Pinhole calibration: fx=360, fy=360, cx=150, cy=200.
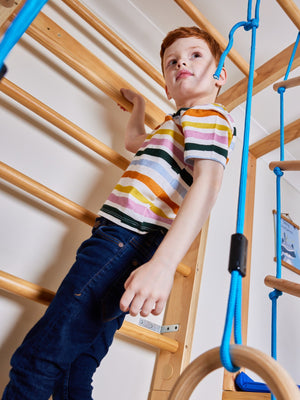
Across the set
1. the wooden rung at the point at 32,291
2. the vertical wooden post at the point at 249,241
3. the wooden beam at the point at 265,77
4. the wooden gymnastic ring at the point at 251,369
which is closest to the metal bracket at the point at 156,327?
the wooden rung at the point at 32,291

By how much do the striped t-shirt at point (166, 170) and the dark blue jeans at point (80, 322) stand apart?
30mm

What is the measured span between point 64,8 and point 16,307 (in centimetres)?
95

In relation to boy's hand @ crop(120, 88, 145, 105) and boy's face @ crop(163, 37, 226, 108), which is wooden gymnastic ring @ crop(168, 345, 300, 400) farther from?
boy's hand @ crop(120, 88, 145, 105)

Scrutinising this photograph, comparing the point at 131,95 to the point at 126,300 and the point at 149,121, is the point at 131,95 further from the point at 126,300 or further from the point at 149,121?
the point at 126,300

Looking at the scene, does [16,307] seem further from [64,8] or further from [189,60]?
[64,8]

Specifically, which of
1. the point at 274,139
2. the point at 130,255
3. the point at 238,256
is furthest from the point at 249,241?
the point at 238,256

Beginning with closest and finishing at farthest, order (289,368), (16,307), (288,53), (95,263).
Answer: (95,263) → (16,307) → (288,53) → (289,368)

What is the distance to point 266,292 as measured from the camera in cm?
150

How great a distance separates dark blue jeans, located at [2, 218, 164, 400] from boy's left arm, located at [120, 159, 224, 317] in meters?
0.07

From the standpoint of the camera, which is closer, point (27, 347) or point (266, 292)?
point (27, 347)

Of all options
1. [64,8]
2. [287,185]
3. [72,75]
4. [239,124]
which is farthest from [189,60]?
[287,185]

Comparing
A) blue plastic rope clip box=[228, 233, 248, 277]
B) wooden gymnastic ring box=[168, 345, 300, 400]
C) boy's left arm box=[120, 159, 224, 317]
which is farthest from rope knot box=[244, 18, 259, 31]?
wooden gymnastic ring box=[168, 345, 300, 400]

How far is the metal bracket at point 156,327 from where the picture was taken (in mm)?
1047

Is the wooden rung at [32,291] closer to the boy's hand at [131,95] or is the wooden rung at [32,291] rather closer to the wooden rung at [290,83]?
the boy's hand at [131,95]
